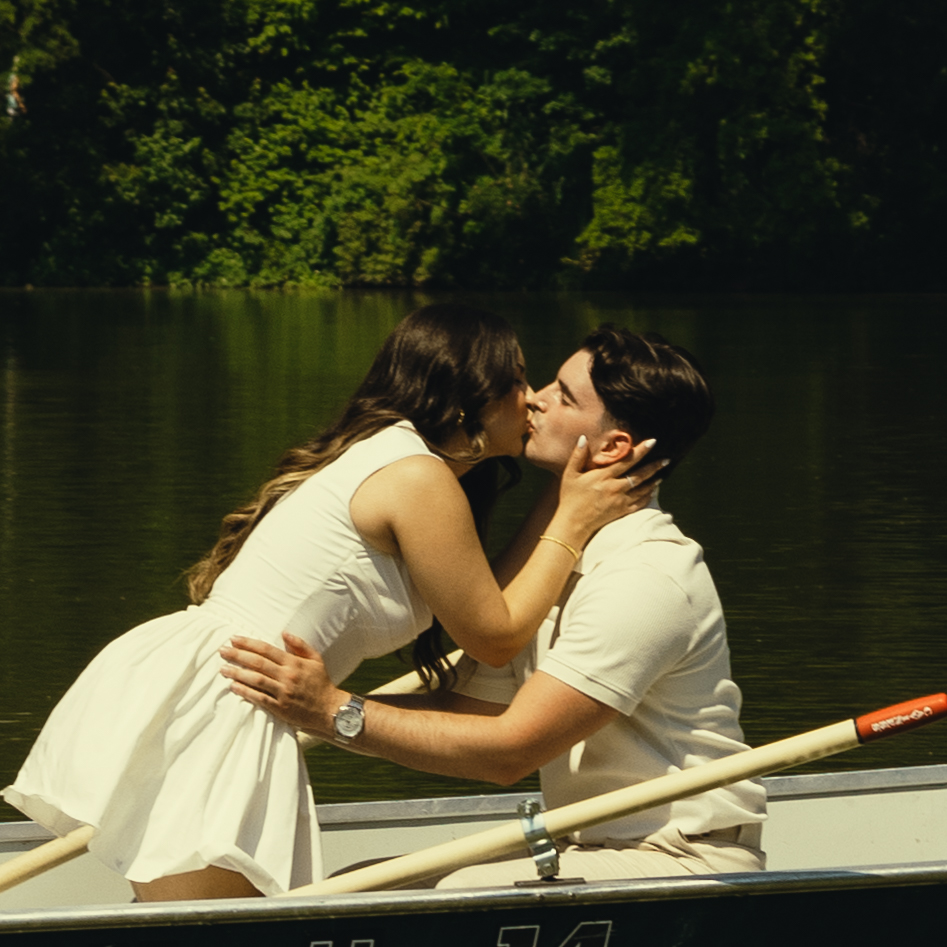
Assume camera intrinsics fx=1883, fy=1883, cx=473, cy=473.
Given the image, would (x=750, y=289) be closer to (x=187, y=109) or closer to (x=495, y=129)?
(x=495, y=129)

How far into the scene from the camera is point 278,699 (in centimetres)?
310

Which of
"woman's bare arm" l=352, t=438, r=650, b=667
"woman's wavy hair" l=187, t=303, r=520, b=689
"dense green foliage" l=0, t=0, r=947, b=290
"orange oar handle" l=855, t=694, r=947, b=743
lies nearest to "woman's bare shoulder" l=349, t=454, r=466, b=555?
"woman's bare arm" l=352, t=438, r=650, b=667

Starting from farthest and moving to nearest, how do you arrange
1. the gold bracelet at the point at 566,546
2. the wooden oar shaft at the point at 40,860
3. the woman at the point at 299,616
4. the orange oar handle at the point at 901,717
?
the wooden oar shaft at the point at 40,860
the gold bracelet at the point at 566,546
the woman at the point at 299,616
the orange oar handle at the point at 901,717

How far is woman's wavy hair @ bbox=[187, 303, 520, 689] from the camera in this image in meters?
3.36

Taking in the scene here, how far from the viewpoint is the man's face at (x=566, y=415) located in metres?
3.34

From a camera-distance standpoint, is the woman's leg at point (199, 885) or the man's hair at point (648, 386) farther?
the man's hair at point (648, 386)

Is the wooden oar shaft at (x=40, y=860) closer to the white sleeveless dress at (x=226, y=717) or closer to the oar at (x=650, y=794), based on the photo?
the white sleeveless dress at (x=226, y=717)

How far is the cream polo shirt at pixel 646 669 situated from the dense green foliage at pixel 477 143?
134ft

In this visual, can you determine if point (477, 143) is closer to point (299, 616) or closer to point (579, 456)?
point (579, 456)

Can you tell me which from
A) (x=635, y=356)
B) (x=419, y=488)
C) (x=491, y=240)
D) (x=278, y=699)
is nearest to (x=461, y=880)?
(x=278, y=699)

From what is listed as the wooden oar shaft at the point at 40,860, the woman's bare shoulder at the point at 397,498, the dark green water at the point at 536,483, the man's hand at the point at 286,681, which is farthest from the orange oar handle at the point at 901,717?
the dark green water at the point at 536,483

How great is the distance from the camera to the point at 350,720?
318 cm

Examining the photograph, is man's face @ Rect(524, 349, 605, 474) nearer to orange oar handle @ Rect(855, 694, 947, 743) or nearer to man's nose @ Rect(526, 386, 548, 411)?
man's nose @ Rect(526, 386, 548, 411)

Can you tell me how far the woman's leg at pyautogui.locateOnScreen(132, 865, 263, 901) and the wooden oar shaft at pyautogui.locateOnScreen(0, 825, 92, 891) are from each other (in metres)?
0.36
